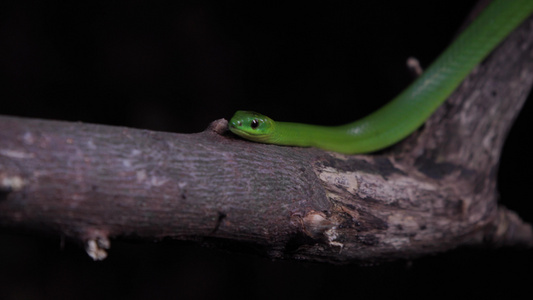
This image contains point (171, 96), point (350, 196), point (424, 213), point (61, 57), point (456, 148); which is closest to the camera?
point (350, 196)

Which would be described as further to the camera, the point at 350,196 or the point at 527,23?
the point at 527,23

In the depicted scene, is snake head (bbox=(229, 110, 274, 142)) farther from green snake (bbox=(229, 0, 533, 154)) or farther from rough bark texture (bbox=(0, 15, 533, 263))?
green snake (bbox=(229, 0, 533, 154))

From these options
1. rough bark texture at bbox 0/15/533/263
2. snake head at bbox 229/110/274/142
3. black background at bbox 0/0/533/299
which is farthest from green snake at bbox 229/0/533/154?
black background at bbox 0/0/533/299

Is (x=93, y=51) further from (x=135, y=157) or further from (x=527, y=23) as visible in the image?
(x=527, y=23)

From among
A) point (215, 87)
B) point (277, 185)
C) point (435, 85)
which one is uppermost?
point (215, 87)

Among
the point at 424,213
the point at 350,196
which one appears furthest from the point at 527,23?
the point at 350,196

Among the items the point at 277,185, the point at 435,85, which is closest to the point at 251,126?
the point at 277,185

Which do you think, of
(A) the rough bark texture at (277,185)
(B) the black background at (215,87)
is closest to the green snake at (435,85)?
(A) the rough bark texture at (277,185)

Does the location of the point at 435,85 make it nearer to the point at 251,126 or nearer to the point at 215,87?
the point at 251,126

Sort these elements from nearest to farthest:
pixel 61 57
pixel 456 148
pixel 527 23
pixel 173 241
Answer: pixel 173 241
pixel 456 148
pixel 527 23
pixel 61 57
